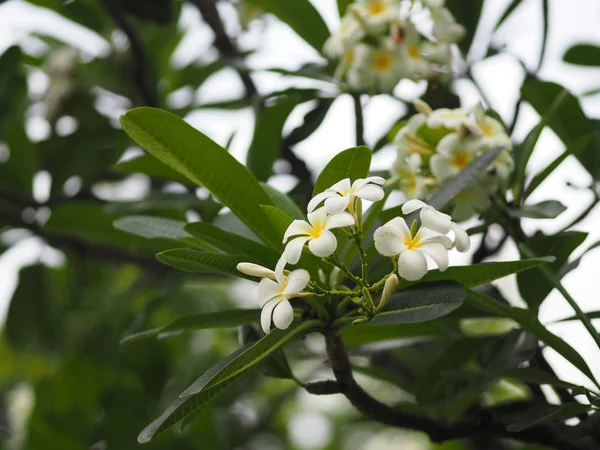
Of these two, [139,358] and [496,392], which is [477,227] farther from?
[496,392]

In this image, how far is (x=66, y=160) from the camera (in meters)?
1.62

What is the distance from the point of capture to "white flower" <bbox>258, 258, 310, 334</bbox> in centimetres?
63

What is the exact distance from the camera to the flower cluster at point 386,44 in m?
1.04

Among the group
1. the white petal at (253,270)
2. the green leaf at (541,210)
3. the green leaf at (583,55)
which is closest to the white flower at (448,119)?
the green leaf at (541,210)

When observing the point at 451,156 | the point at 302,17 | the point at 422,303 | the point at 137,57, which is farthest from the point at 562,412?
the point at 137,57

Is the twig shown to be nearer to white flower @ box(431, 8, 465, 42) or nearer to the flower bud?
white flower @ box(431, 8, 465, 42)

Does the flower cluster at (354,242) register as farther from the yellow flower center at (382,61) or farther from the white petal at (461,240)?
the yellow flower center at (382,61)

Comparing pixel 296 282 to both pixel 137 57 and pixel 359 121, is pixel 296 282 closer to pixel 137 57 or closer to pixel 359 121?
pixel 359 121

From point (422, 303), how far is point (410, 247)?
0.08 meters

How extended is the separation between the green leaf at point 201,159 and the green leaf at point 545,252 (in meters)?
0.33

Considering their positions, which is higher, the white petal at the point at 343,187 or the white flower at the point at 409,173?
the white flower at the point at 409,173

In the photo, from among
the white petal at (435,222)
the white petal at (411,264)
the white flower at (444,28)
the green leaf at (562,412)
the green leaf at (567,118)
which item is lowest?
the green leaf at (562,412)

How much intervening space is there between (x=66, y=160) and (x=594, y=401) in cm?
124

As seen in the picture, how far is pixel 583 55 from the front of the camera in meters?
1.27
